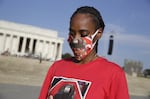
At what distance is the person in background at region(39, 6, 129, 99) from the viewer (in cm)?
205

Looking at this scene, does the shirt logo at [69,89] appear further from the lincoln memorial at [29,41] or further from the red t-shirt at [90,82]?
the lincoln memorial at [29,41]

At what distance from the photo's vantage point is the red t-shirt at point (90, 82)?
2.04 m

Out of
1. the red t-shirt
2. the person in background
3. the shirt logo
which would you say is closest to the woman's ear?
the person in background

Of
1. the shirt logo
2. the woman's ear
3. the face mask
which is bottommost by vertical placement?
the shirt logo

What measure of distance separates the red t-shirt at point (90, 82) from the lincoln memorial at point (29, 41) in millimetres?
69242

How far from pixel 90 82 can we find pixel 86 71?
9 cm

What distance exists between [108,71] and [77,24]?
0.39 metres

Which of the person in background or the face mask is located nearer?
the person in background

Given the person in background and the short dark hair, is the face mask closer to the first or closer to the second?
the person in background

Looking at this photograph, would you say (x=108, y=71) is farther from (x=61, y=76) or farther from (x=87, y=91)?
(x=61, y=76)

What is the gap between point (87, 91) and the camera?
2066mm

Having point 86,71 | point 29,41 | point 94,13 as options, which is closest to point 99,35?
point 94,13

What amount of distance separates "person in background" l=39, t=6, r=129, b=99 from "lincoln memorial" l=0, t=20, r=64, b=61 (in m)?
69.2

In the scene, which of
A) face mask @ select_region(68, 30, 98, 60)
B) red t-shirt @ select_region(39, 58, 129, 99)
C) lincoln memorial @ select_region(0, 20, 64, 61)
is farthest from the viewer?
lincoln memorial @ select_region(0, 20, 64, 61)
